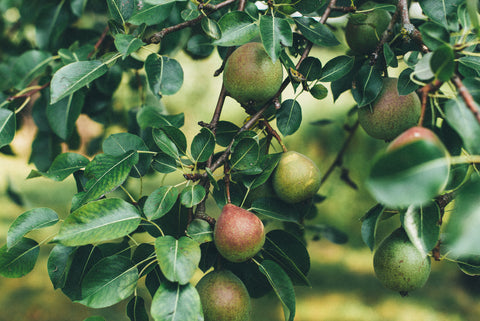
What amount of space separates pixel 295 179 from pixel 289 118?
0.57ft

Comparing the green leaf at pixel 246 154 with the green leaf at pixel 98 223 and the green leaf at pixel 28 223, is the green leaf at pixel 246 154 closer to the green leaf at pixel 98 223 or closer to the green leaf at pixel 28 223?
the green leaf at pixel 98 223

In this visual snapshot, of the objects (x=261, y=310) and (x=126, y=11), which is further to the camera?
(x=261, y=310)

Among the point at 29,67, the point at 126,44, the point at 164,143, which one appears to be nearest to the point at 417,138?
the point at 164,143

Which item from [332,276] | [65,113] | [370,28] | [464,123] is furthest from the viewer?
[332,276]

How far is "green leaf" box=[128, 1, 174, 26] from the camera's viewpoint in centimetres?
96

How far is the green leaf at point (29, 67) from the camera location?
55.5 inches

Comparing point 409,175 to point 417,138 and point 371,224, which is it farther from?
point 371,224

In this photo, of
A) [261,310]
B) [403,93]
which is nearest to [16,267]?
[403,93]

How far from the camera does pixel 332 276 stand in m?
2.44

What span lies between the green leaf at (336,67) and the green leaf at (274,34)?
188mm

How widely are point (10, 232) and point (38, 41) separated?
38.0 inches

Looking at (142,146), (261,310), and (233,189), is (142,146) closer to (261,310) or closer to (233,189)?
(233,189)

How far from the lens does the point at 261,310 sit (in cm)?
224

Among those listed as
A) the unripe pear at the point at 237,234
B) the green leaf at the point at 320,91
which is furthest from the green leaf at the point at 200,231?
the green leaf at the point at 320,91
